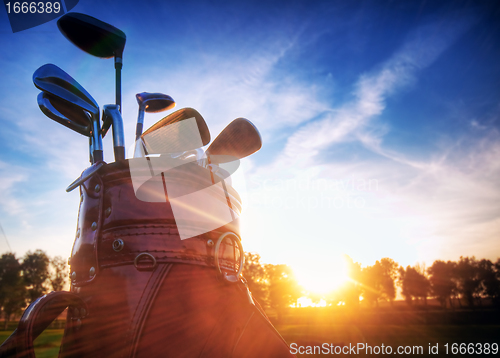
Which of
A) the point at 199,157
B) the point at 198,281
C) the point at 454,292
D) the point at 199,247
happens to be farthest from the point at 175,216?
the point at 454,292

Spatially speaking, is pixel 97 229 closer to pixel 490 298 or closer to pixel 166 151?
pixel 166 151

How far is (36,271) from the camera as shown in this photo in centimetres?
6100

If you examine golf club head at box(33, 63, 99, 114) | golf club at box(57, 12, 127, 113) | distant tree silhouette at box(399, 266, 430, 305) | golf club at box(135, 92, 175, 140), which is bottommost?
distant tree silhouette at box(399, 266, 430, 305)

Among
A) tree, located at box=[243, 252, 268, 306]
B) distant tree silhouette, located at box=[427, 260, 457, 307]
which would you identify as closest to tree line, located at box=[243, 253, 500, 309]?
distant tree silhouette, located at box=[427, 260, 457, 307]

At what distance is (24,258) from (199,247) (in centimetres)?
7775

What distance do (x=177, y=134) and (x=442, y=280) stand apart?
97002 mm

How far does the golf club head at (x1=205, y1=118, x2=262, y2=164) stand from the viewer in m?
1.58

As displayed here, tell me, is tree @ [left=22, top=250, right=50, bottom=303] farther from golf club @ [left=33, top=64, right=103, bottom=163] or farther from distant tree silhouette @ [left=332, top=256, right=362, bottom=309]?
golf club @ [left=33, top=64, right=103, bottom=163]

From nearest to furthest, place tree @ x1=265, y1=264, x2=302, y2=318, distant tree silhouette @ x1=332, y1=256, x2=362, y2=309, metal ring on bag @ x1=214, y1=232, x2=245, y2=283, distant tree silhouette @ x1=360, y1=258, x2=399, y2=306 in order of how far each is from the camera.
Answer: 1. metal ring on bag @ x1=214, y1=232, x2=245, y2=283
2. tree @ x1=265, y1=264, x2=302, y2=318
3. distant tree silhouette @ x1=332, y1=256, x2=362, y2=309
4. distant tree silhouette @ x1=360, y1=258, x2=399, y2=306

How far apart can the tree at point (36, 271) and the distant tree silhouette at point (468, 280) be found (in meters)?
97.6

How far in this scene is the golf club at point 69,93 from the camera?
149cm

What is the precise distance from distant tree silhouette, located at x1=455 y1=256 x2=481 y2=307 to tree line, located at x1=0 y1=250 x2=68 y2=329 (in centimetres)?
9106

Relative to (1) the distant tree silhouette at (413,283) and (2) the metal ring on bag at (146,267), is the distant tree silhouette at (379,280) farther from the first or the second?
(2) the metal ring on bag at (146,267)

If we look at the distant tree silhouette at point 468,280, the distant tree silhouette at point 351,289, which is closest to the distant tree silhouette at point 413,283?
the distant tree silhouette at point 468,280
